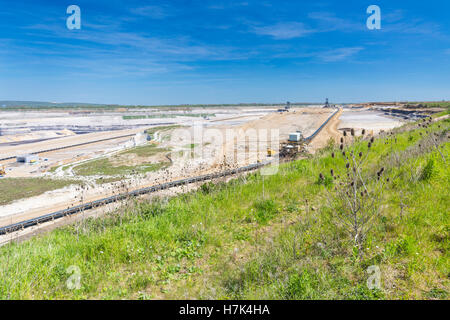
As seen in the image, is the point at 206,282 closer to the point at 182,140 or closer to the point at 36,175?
the point at 36,175

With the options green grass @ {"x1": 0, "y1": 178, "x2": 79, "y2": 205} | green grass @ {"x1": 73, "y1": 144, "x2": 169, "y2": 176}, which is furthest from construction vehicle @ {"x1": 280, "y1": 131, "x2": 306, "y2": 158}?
green grass @ {"x1": 0, "y1": 178, "x2": 79, "y2": 205}

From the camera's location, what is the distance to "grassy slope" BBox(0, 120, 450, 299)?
10.7ft

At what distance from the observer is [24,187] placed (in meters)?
19.8

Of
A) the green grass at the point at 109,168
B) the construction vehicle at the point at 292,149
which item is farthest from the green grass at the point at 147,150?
the construction vehicle at the point at 292,149

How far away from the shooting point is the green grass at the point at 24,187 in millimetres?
17797

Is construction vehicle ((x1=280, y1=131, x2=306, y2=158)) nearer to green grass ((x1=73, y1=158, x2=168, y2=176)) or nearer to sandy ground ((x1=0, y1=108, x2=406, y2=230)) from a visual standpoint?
sandy ground ((x1=0, y1=108, x2=406, y2=230))

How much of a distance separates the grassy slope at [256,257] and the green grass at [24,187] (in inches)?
682

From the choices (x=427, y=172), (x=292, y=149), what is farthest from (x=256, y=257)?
(x=292, y=149)

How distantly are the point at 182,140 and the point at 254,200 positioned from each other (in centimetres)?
3498

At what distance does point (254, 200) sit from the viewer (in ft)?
22.6

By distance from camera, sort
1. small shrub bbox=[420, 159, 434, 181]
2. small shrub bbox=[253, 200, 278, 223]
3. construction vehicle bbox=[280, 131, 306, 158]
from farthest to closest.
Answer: construction vehicle bbox=[280, 131, 306, 158], small shrub bbox=[420, 159, 434, 181], small shrub bbox=[253, 200, 278, 223]

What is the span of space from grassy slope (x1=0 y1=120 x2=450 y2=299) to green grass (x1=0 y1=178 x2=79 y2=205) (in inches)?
682

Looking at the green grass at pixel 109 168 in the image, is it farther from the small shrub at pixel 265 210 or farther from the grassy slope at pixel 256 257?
the grassy slope at pixel 256 257
